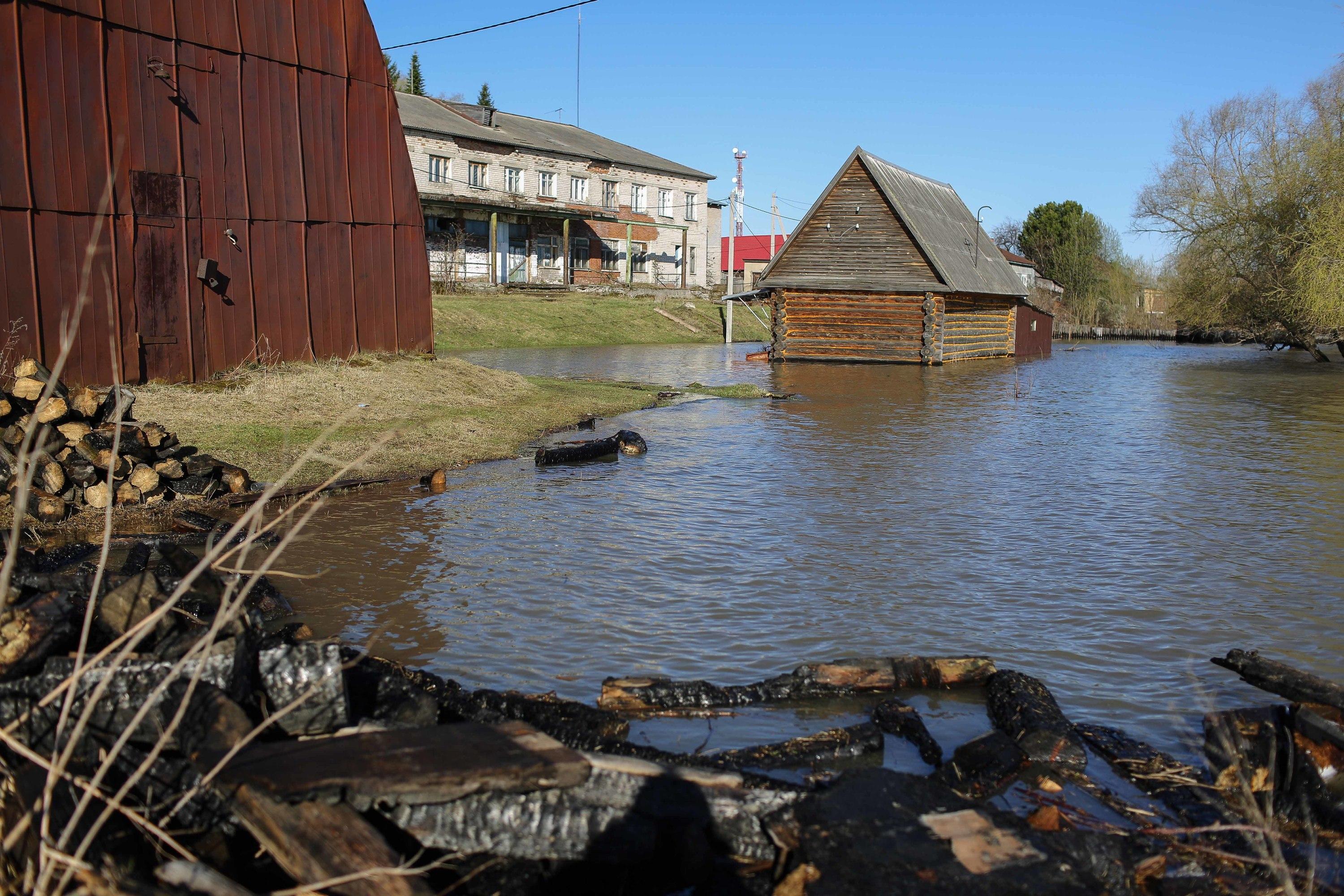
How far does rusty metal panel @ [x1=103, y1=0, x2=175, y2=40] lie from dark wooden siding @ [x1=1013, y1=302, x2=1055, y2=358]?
106 ft

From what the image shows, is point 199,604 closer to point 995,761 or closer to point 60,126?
point 995,761

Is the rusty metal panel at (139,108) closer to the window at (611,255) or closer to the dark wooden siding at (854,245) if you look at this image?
the dark wooden siding at (854,245)

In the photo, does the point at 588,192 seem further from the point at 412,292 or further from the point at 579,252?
the point at 412,292

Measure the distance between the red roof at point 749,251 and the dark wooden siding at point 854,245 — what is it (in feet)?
121

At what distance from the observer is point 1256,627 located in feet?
21.7

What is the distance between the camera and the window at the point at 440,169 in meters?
43.2

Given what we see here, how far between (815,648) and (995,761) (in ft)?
5.62

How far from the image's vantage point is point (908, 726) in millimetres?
5059

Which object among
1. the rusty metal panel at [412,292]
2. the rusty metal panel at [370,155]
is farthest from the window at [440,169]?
the rusty metal panel at [370,155]

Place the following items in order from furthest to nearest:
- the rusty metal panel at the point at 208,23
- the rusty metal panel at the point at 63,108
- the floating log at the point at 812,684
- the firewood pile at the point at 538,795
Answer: the rusty metal panel at the point at 208,23 → the rusty metal panel at the point at 63,108 → the floating log at the point at 812,684 → the firewood pile at the point at 538,795

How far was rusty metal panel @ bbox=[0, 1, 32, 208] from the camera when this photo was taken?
12383mm

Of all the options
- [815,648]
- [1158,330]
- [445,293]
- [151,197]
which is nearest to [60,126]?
[151,197]

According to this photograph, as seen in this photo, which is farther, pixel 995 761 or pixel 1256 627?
pixel 1256 627

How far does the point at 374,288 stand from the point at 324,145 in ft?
8.24
